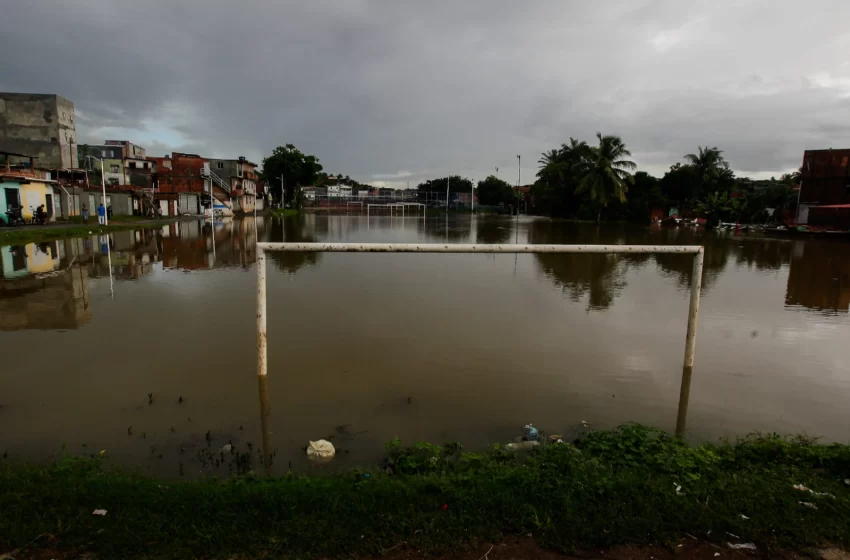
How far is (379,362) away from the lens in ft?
23.3

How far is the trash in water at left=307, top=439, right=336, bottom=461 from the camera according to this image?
4.48m

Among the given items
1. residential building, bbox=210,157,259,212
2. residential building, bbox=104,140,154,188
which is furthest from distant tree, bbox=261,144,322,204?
residential building, bbox=104,140,154,188

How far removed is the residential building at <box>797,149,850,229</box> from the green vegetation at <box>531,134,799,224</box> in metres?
3.78

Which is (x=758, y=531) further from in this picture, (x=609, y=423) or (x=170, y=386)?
(x=170, y=386)

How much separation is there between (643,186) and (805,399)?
5955cm

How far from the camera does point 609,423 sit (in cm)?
541

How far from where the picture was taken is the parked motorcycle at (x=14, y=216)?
84.9 ft

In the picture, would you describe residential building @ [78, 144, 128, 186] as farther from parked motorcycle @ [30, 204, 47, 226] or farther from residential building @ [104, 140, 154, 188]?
parked motorcycle @ [30, 204, 47, 226]

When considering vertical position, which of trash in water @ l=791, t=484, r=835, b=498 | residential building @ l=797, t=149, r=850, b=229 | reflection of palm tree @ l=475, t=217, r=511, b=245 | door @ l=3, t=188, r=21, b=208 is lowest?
trash in water @ l=791, t=484, r=835, b=498

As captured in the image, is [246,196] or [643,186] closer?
[643,186]

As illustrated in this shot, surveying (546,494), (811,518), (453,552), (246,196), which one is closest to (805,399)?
(811,518)

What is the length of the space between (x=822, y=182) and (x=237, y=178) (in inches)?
2461

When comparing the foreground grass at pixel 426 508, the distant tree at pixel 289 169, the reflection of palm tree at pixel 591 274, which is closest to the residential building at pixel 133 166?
the distant tree at pixel 289 169

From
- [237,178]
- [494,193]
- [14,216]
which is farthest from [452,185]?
[14,216]
